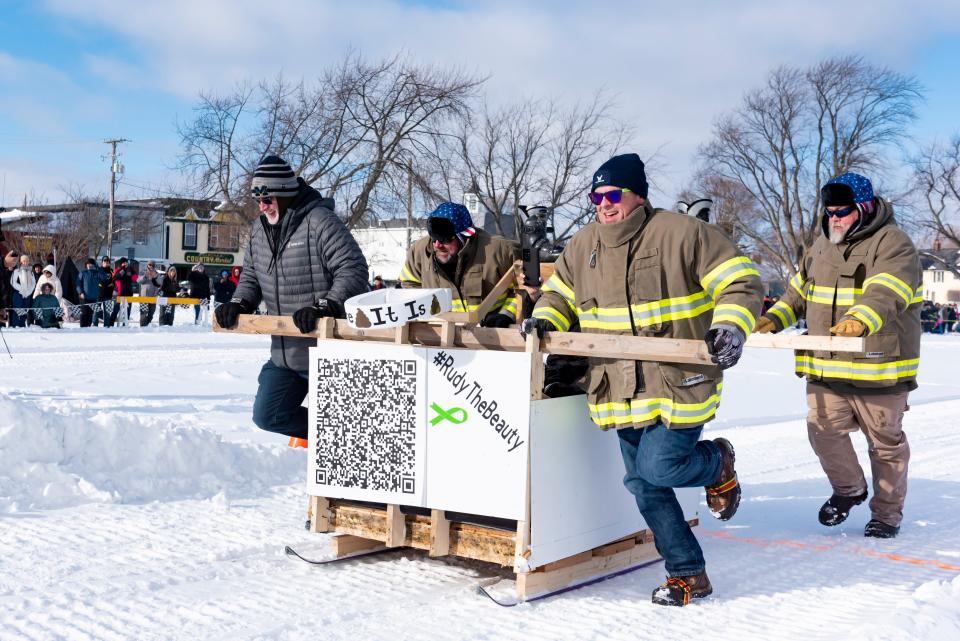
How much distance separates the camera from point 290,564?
453 centimetres

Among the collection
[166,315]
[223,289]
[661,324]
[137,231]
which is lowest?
[166,315]

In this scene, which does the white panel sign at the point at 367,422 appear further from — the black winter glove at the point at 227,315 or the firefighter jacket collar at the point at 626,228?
the firefighter jacket collar at the point at 626,228

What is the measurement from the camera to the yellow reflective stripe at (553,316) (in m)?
4.37

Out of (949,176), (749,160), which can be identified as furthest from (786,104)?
(949,176)

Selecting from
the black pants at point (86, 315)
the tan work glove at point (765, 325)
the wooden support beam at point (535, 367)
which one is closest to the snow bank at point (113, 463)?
the wooden support beam at point (535, 367)

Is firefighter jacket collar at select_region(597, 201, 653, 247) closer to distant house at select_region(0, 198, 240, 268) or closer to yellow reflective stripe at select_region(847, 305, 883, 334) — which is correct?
yellow reflective stripe at select_region(847, 305, 883, 334)

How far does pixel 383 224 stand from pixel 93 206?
3085 centimetres

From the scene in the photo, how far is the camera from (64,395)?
32.1ft

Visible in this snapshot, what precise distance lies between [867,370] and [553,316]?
6.86 ft

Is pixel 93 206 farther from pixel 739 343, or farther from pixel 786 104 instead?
pixel 739 343

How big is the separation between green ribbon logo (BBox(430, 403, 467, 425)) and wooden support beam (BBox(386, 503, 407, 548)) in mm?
425

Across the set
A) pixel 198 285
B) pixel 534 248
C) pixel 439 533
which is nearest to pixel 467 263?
pixel 534 248

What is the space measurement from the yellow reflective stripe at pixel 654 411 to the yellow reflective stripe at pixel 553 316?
400 millimetres

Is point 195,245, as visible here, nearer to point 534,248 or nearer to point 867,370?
point 534,248
